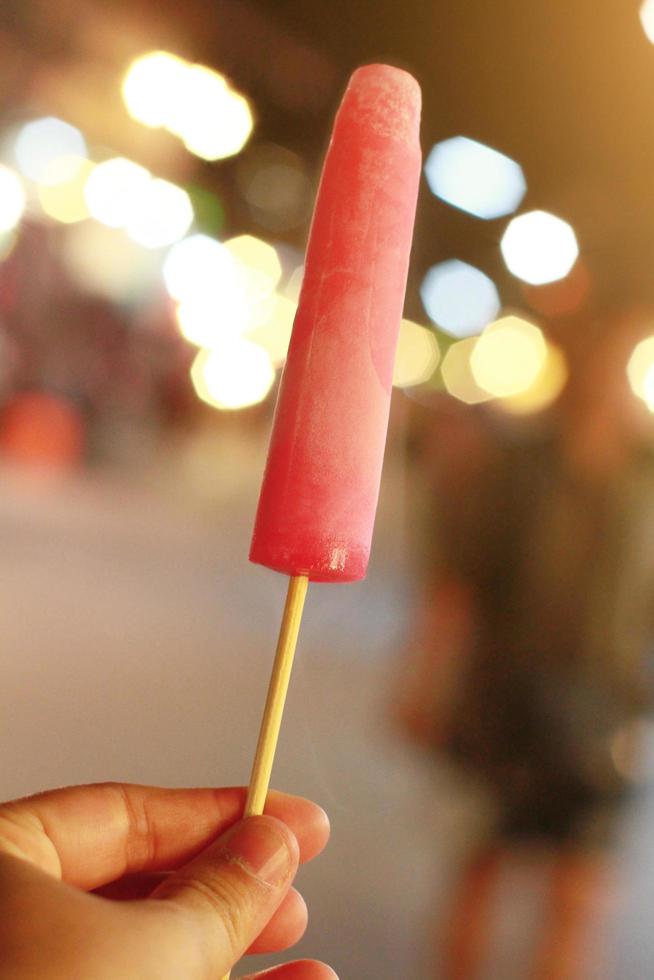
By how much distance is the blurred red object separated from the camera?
814 cm

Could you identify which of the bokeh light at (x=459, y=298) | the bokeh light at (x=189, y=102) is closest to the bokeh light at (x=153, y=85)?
the bokeh light at (x=189, y=102)

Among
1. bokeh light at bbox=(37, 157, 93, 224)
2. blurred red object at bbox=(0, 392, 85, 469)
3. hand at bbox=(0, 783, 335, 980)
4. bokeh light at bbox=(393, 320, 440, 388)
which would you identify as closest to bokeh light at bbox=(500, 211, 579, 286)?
bokeh light at bbox=(393, 320, 440, 388)

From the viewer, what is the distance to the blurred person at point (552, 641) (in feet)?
6.68

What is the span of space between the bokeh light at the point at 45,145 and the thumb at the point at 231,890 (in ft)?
26.9

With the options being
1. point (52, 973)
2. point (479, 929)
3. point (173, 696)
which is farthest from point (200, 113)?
point (52, 973)

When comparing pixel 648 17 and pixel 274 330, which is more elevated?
pixel 274 330

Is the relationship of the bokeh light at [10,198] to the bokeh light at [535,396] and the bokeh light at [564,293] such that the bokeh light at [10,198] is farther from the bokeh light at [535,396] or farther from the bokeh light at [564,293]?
the bokeh light at [535,396]

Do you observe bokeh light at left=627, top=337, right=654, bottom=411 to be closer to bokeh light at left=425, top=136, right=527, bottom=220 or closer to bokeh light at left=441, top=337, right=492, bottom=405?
bokeh light at left=425, top=136, right=527, bottom=220

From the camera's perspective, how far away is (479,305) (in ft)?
28.5

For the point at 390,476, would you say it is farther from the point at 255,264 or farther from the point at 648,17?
the point at 648,17

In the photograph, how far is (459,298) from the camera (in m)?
8.64

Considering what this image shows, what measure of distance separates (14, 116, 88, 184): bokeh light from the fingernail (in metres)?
8.19

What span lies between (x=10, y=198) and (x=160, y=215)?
167cm

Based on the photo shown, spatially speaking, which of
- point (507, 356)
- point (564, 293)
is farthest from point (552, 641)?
point (507, 356)
